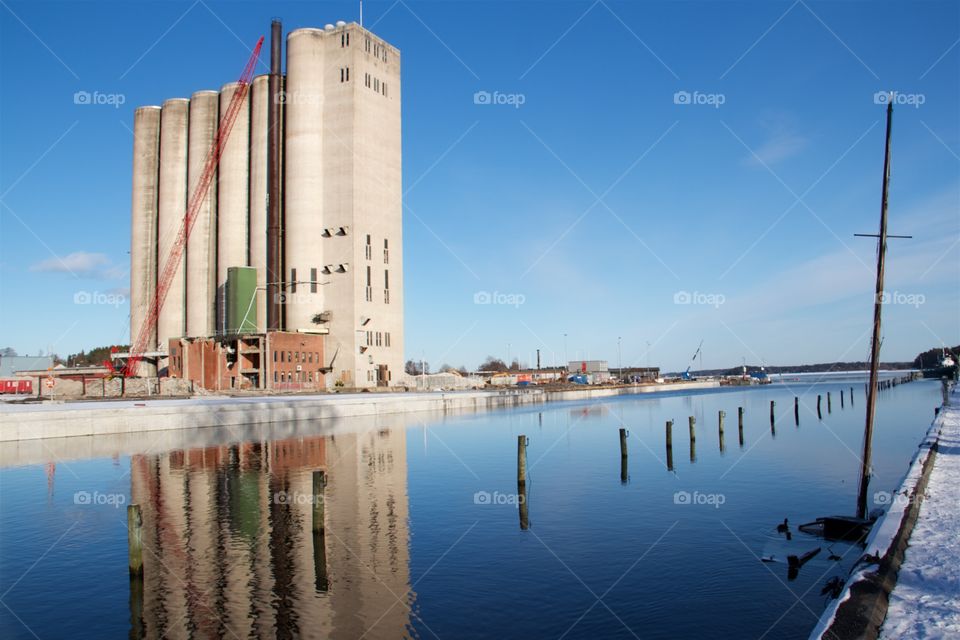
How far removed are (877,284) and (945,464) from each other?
23.3 feet

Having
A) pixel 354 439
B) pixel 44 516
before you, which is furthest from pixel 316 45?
pixel 44 516

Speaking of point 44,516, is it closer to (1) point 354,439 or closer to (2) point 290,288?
(1) point 354,439

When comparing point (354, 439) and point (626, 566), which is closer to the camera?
point (626, 566)

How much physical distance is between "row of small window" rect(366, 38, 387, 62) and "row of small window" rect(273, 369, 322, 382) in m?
43.9

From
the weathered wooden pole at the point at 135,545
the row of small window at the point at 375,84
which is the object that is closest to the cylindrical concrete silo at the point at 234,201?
the row of small window at the point at 375,84

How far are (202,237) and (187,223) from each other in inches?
131

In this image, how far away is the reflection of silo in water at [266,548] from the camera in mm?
14406

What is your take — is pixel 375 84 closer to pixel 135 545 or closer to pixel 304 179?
pixel 304 179

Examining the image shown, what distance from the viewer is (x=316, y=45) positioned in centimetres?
9894

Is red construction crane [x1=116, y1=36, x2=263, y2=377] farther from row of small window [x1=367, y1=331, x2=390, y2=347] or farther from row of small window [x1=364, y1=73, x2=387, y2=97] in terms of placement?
row of small window [x1=367, y1=331, x2=390, y2=347]

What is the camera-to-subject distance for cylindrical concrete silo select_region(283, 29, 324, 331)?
97.2 meters

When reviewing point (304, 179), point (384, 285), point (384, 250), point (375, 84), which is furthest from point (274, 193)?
point (375, 84)

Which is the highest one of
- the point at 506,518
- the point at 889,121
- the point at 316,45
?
the point at 316,45

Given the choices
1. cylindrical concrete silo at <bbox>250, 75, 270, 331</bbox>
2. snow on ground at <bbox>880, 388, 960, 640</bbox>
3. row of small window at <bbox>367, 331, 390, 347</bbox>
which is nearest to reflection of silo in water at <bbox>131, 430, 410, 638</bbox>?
snow on ground at <bbox>880, 388, 960, 640</bbox>
